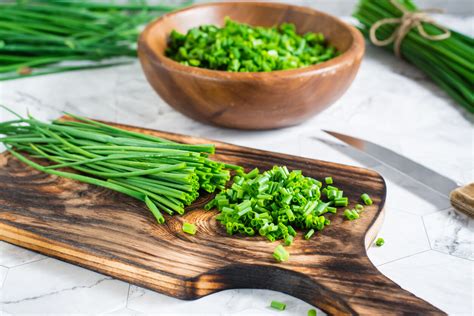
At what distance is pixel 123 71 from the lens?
2328 millimetres

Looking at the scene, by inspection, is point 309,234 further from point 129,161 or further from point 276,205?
point 129,161

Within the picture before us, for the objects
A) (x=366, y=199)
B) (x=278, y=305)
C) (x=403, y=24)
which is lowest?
(x=278, y=305)

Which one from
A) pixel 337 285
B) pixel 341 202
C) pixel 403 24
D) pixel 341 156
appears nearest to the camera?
pixel 337 285

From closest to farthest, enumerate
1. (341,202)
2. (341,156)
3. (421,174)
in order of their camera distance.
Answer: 1. (341,202)
2. (421,174)
3. (341,156)

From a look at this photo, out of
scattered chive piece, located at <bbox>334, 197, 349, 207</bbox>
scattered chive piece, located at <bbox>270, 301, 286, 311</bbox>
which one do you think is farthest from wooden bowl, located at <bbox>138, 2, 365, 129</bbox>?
scattered chive piece, located at <bbox>270, 301, 286, 311</bbox>

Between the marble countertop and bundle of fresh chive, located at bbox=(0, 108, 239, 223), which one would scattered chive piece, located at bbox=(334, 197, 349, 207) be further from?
bundle of fresh chive, located at bbox=(0, 108, 239, 223)

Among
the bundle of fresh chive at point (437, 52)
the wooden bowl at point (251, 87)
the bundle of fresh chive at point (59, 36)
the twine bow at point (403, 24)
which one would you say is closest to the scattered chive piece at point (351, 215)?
the wooden bowl at point (251, 87)

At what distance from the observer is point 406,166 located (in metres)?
1.58

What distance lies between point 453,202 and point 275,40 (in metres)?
0.80

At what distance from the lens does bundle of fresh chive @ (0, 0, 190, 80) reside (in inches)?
85.3

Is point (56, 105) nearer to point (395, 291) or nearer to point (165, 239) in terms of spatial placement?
point (165, 239)

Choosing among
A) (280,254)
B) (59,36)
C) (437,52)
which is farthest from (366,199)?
(59,36)

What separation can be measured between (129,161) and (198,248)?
31 cm

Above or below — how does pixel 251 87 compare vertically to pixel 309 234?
above
